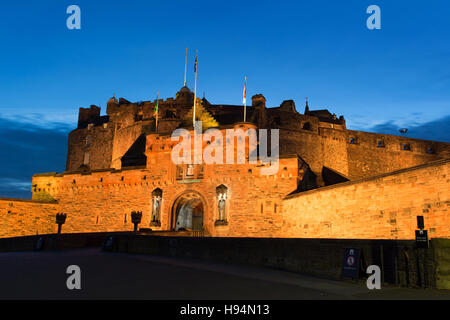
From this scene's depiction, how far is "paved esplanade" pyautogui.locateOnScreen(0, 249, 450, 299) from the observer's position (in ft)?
22.9

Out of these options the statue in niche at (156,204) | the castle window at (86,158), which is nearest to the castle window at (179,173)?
the statue in niche at (156,204)

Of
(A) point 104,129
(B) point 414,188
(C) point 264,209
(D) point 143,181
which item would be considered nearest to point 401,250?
(B) point 414,188

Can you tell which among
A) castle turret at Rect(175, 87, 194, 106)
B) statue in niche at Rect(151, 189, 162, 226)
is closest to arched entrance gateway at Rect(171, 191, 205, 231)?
statue in niche at Rect(151, 189, 162, 226)

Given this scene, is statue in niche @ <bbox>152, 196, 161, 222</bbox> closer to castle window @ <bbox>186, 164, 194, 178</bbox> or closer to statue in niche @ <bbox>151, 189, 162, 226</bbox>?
statue in niche @ <bbox>151, 189, 162, 226</bbox>

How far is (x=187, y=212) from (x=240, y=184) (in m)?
7.68

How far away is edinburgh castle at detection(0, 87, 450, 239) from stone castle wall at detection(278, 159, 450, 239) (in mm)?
46

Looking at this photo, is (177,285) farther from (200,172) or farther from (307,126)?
(307,126)

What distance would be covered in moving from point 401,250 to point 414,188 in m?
6.72

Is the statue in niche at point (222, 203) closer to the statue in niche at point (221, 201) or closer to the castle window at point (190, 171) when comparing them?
the statue in niche at point (221, 201)

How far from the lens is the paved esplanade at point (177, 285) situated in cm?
698

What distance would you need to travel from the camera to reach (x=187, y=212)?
32.2 metres

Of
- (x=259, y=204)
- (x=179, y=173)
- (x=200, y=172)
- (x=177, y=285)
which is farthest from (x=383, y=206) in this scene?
(x=179, y=173)

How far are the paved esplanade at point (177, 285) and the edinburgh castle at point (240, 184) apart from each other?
672 cm

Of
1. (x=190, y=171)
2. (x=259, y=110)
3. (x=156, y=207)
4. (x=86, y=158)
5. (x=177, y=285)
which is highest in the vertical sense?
(x=259, y=110)
